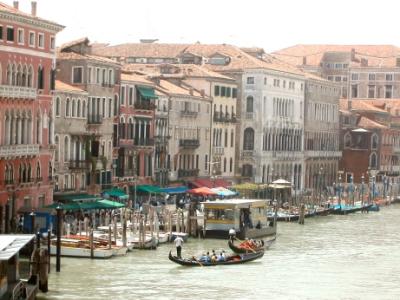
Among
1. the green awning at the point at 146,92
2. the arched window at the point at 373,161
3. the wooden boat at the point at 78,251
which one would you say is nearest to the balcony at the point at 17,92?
the wooden boat at the point at 78,251

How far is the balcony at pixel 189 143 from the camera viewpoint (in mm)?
59000

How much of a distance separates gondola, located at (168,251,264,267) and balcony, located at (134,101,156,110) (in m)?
15.3

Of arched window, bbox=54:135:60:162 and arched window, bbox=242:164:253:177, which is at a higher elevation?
arched window, bbox=54:135:60:162

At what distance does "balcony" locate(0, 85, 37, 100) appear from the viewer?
41312 mm

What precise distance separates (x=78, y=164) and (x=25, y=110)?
5810 mm

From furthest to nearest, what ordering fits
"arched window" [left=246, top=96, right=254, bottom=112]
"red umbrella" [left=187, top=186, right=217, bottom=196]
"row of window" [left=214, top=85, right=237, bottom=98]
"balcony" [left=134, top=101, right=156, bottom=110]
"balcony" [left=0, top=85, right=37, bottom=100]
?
"arched window" [left=246, top=96, right=254, bottom=112], "row of window" [left=214, top=85, right=237, bottom=98], "red umbrella" [left=187, top=186, right=217, bottom=196], "balcony" [left=134, top=101, right=156, bottom=110], "balcony" [left=0, top=85, right=37, bottom=100]

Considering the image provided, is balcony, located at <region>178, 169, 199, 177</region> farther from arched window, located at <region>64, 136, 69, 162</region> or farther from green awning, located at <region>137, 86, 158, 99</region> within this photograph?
arched window, located at <region>64, 136, 69, 162</region>

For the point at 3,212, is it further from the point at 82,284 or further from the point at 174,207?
the point at 174,207

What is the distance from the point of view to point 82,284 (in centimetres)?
3325

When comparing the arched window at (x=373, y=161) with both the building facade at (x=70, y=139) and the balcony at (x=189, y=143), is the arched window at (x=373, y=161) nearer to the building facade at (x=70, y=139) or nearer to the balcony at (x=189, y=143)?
the balcony at (x=189, y=143)

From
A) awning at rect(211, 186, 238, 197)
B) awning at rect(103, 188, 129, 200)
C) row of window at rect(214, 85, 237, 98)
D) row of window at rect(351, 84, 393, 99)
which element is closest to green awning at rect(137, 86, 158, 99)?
awning at rect(211, 186, 238, 197)

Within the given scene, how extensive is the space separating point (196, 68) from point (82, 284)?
2998 centimetres

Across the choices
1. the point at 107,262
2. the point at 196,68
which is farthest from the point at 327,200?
the point at 107,262

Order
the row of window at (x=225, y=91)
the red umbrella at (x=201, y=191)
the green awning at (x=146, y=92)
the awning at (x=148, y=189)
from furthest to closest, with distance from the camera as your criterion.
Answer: the row of window at (x=225, y=91)
the red umbrella at (x=201, y=191)
the green awning at (x=146, y=92)
the awning at (x=148, y=189)
